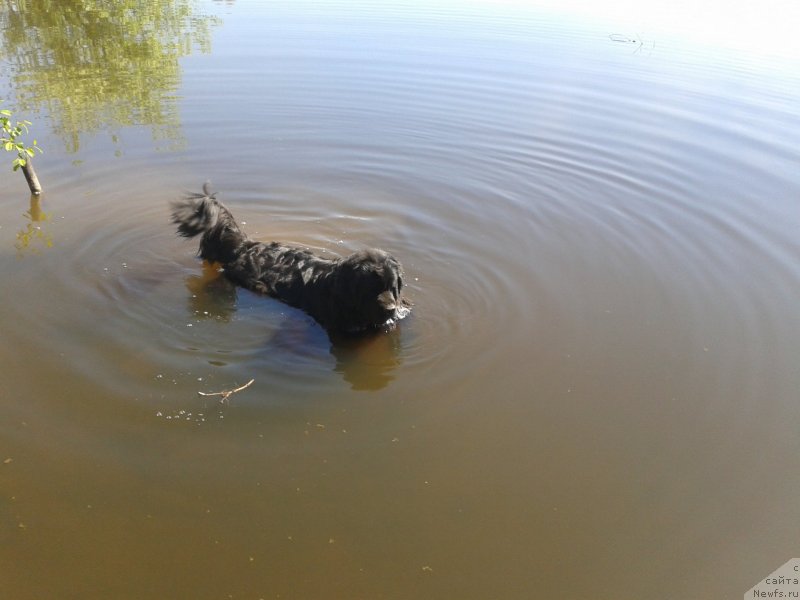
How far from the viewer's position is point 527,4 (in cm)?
2706

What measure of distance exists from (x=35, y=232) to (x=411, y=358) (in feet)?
17.9

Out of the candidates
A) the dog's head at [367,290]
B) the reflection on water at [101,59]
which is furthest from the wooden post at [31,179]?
the dog's head at [367,290]

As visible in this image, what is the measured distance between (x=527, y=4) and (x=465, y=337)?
80.1ft

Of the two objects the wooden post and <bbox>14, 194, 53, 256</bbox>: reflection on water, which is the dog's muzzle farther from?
the wooden post

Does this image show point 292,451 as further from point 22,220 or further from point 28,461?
point 22,220

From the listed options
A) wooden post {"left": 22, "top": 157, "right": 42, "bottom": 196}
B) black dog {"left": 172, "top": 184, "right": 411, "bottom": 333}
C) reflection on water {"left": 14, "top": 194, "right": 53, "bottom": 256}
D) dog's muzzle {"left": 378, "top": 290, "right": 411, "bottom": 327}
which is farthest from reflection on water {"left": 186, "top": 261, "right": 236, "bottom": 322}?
wooden post {"left": 22, "top": 157, "right": 42, "bottom": 196}

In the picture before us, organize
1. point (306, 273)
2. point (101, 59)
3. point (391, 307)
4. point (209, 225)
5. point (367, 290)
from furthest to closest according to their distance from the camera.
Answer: point (101, 59)
point (209, 225)
point (306, 273)
point (391, 307)
point (367, 290)

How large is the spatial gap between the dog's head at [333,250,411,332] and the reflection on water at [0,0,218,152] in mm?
6455

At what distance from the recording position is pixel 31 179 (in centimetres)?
912

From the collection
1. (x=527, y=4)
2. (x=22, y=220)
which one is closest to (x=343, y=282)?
(x=22, y=220)

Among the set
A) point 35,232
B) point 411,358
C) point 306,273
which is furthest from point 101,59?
point 411,358

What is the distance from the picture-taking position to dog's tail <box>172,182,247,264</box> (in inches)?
305

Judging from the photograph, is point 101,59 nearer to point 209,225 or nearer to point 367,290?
point 209,225

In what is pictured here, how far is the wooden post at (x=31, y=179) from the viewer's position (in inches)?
352
